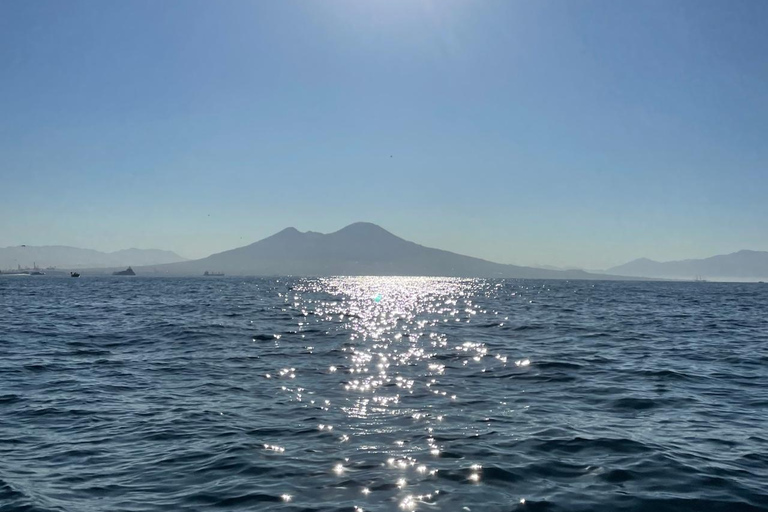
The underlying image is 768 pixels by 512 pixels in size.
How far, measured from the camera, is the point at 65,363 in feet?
78.7

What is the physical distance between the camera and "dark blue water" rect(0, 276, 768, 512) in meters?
10.2

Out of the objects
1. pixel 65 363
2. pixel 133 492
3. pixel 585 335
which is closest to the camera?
pixel 133 492

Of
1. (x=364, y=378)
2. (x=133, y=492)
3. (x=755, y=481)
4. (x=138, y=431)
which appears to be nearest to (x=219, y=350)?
(x=364, y=378)

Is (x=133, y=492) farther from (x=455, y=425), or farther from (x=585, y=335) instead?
(x=585, y=335)

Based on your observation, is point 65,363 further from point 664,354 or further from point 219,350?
point 664,354

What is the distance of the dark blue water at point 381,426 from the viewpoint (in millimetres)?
10156

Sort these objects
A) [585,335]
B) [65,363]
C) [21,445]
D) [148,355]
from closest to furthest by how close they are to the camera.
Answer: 1. [21,445]
2. [65,363]
3. [148,355]
4. [585,335]

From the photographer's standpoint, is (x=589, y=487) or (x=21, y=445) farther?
(x=21, y=445)

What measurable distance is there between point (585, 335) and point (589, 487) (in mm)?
26426

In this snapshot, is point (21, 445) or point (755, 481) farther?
point (21, 445)

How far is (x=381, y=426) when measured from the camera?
48.0ft

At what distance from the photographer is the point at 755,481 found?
10.8m

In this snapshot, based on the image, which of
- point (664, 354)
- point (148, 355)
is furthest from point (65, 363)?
point (664, 354)

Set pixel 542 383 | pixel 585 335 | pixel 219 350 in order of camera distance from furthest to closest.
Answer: pixel 585 335
pixel 219 350
pixel 542 383
